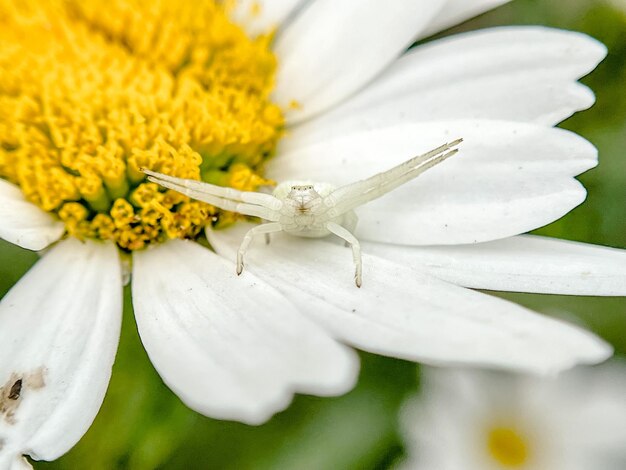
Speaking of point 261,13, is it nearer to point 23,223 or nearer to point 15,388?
point 23,223

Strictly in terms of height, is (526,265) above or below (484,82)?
below

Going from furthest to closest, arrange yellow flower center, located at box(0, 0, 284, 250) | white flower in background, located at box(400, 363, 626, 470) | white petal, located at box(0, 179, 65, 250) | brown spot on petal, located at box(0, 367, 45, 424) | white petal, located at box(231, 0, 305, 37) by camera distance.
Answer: white flower in background, located at box(400, 363, 626, 470)
white petal, located at box(231, 0, 305, 37)
yellow flower center, located at box(0, 0, 284, 250)
white petal, located at box(0, 179, 65, 250)
brown spot on petal, located at box(0, 367, 45, 424)

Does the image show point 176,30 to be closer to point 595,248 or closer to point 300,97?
point 300,97

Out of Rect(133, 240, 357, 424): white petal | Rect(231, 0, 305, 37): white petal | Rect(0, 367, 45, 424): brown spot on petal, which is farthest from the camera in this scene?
Rect(231, 0, 305, 37): white petal

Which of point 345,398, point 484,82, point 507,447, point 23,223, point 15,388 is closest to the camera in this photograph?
point 15,388

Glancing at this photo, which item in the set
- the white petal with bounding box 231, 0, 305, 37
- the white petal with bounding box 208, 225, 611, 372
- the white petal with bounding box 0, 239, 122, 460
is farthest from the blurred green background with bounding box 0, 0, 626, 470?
the white petal with bounding box 231, 0, 305, 37

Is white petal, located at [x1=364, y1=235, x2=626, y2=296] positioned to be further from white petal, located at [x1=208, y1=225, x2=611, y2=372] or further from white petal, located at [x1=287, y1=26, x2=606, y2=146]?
white petal, located at [x1=287, y1=26, x2=606, y2=146]

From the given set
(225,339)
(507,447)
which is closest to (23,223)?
(225,339)
